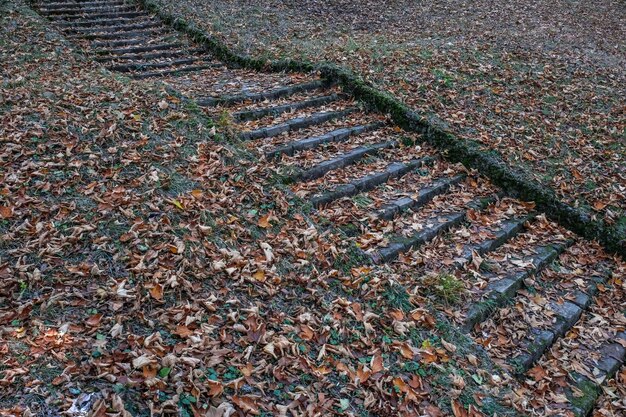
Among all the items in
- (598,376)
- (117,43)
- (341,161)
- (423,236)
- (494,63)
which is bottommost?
(117,43)

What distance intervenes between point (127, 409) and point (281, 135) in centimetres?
395

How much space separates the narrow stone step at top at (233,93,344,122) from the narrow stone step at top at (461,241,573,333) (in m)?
3.52

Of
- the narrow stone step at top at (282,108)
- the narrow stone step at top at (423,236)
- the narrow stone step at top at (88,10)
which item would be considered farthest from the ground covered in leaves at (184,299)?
the narrow stone step at top at (88,10)

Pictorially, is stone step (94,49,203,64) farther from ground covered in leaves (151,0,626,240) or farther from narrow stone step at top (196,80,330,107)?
narrow stone step at top (196,80,330,107)

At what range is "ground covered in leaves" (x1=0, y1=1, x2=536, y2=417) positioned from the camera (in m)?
2.84

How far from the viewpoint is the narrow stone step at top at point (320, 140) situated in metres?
5.56

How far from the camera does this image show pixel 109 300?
10.8ft

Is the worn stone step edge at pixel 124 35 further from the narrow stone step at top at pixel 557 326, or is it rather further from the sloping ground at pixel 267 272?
the narrow stone step at top at pixel 557 326

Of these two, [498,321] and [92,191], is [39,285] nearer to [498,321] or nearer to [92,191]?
[92,191]

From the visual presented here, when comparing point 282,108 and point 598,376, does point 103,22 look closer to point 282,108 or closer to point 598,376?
point 282,108

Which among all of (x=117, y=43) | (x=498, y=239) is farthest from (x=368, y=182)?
(x=117, y=43)

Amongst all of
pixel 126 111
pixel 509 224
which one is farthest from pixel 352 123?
pixel 126 111

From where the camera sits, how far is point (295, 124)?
6188mm

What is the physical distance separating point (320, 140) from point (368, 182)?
94 cm
